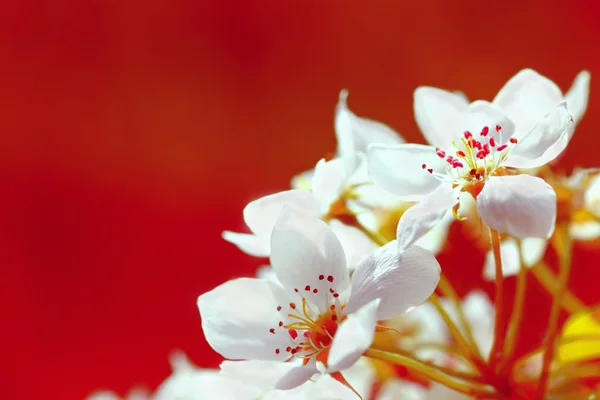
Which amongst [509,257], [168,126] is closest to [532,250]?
[509,257]

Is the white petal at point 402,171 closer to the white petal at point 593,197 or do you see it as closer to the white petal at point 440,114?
the white petal at point 440,114

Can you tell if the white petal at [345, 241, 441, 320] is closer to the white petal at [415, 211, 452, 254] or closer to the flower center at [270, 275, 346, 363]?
the flower center at [270, 275, 346, 363]

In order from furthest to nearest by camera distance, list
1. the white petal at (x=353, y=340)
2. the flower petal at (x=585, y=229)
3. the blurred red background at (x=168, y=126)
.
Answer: the blurred red background at (x=168, y=126) → the flower petal at (x=585, y=229) → the white petal at (x=353, y=340)

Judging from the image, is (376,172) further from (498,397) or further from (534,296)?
(534,296)

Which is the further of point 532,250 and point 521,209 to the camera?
point 532,250

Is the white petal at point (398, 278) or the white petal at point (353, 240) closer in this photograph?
the white petal at point (398, 278)

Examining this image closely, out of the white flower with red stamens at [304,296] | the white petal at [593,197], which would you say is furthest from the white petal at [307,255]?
the white petal at [593,197]

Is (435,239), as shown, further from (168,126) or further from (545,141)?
(168,126)

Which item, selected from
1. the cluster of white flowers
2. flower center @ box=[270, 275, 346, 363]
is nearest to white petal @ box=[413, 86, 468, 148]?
the cluster of white flowers
